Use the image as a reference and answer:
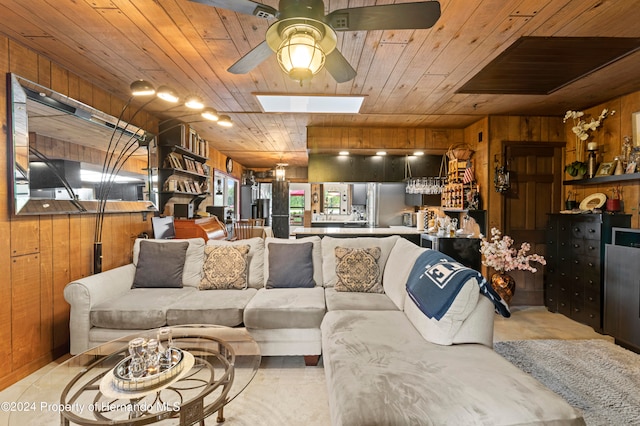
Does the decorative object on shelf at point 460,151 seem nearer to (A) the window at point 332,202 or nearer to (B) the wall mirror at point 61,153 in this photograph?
(B) the wall mirror at point 61,153

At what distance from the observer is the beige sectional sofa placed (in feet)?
3.84

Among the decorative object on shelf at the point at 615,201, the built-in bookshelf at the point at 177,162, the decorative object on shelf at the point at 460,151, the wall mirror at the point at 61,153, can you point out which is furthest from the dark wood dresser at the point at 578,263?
the wall mirror at the point at 61,153

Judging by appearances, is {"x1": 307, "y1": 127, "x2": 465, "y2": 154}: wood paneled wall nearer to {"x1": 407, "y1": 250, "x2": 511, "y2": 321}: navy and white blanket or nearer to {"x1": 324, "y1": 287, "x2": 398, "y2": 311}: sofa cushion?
{"x1": 324, "y1": 287, "x2": 398, "y2": 311}: sofa cushion

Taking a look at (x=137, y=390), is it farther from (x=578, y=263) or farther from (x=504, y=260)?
(x=578, y=263)

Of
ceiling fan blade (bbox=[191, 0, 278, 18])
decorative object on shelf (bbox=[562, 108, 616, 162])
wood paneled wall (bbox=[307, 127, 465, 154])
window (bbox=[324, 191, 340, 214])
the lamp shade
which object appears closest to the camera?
ceiling fan blade (bbox=[191, 0, 278, 18])

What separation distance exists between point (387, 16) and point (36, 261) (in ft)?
10.00

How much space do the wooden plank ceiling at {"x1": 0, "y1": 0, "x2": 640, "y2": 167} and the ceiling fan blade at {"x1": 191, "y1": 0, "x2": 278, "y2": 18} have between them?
48 centimetres

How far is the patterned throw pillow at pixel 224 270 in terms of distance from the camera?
2.78m

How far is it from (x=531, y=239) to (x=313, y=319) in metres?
3.35

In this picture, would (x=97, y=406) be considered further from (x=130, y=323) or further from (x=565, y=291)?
(x=565, y=291)

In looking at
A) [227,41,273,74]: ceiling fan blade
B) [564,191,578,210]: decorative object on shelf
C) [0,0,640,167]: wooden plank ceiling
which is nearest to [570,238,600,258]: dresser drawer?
[564,191,578,210]: decorative object on shelf

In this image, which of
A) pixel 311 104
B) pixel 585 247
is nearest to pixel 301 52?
pixel 311 104

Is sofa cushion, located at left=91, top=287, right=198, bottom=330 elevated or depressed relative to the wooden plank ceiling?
depressed

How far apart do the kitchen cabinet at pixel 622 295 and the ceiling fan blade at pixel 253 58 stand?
3.44 m
